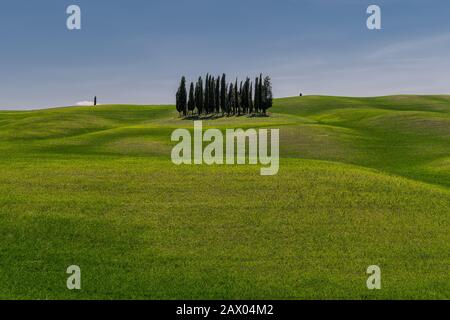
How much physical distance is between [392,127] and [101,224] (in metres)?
72.8

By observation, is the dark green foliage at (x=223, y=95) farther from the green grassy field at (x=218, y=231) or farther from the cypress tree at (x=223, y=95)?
the green grassy field at (x=218, y=231)

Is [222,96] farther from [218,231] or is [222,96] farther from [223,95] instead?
[218,231]

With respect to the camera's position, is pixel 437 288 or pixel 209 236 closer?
pixel 437 288

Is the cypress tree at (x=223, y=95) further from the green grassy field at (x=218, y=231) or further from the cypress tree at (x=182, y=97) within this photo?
the green grassy field at (x=218, y=231)

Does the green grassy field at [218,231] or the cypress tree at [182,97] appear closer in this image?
the green grassy field at [218,231]

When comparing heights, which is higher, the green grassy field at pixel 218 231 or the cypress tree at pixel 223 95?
the cypress tree at pixel 223 95

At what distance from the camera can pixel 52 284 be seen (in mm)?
17078

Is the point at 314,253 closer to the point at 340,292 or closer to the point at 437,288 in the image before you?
the point at 340,292

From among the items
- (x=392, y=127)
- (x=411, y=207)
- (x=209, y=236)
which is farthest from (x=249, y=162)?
(x=392, y=127)

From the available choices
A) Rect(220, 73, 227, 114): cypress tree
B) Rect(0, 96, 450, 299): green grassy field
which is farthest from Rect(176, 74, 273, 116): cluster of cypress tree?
Rect(0, 96, 450, 299): green grassy field

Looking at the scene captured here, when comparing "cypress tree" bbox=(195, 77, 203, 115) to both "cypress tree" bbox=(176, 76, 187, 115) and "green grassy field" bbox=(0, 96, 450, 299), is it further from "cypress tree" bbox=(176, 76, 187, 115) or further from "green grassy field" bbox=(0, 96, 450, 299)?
"green grassy field" bbox=(0, 96, 450, 299)

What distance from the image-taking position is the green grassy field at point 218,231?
17391mm

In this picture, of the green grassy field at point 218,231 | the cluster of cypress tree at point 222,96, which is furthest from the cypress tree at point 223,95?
the green grassy field at point 218,231

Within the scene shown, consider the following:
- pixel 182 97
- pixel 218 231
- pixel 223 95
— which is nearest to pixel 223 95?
pixel 223 95
